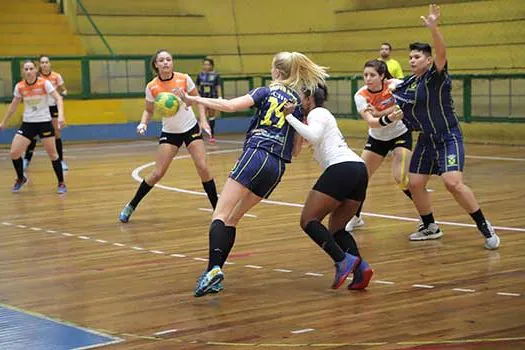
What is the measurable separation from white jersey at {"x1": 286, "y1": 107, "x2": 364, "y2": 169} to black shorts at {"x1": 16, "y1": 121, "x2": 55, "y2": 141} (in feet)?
27.0

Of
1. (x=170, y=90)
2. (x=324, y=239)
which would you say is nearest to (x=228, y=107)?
(x=324, y=239)

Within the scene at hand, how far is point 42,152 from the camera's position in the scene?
23.8 m

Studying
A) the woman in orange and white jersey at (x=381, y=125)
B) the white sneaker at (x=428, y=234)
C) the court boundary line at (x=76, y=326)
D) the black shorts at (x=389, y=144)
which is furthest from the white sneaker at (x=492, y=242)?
the court boundary line at (x=76, y=326)

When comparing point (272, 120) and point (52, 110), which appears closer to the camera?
point (272, 120)

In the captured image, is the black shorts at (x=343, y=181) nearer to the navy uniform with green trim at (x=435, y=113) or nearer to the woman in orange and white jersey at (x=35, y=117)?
the navy uniform with green trim at (x=435, y=113)

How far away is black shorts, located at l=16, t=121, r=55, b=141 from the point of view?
1554cm

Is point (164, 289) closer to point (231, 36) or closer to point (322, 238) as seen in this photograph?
point (322, 238)

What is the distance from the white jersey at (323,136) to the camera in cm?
780

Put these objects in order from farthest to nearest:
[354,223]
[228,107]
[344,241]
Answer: [354,223]
[344,241]
[228,107]

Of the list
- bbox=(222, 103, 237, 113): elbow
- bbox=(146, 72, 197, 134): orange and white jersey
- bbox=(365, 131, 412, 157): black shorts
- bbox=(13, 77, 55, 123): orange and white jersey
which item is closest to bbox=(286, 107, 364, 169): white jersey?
bbox=(222, 103, 237, 113): elbow

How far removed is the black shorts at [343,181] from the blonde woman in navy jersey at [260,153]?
1.18ft

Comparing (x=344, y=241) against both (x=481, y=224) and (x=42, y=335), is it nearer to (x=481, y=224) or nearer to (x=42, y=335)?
(x=481, y=224)

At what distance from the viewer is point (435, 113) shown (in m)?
9.86

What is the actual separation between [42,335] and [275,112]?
8.01ft
